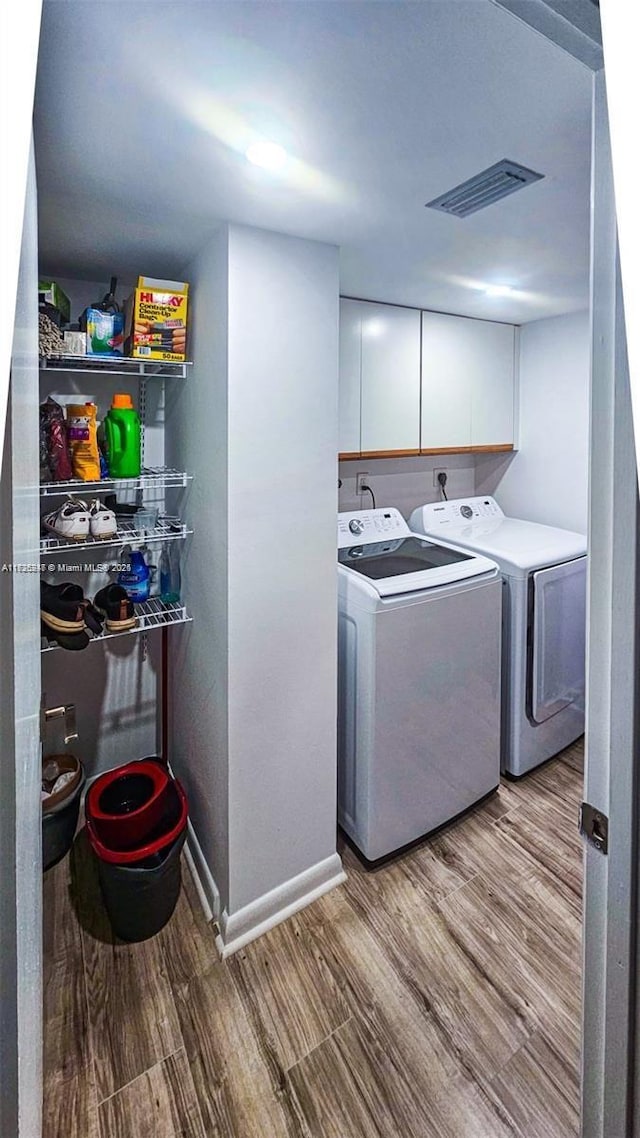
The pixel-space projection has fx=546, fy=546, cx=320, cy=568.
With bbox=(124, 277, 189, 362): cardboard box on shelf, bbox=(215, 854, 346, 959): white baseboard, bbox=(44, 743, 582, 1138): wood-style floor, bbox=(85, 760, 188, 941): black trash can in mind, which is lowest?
bbox=(44, 743, 582, 1138): wood-style floor

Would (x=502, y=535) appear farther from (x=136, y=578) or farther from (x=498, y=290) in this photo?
(x=136, y=578)

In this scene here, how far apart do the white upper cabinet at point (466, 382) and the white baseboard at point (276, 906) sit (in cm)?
189

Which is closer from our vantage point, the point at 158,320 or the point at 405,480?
the point at 158,320

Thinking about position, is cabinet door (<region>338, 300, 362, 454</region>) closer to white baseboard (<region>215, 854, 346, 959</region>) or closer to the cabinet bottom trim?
the cabinet bottom trim

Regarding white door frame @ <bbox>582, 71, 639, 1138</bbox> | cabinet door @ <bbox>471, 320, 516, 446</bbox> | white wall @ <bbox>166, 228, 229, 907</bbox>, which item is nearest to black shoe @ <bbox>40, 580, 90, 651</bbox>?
white wall @ <bbox>166, 228, 229, 907</bbox>

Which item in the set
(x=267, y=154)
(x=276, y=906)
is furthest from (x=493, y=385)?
(x=276, y=906)

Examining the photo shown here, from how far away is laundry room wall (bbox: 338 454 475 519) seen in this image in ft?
8.98

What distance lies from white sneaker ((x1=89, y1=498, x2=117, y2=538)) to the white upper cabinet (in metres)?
1.54

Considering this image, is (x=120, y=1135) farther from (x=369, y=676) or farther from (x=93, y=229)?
(x=93, y=229)

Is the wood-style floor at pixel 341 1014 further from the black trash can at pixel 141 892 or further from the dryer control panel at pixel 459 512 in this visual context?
the dryer control panel at pixel 459 512

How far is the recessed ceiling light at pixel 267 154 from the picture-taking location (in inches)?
43.5

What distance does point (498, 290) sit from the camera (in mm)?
2260

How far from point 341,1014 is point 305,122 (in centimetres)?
214

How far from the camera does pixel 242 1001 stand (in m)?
1.56
